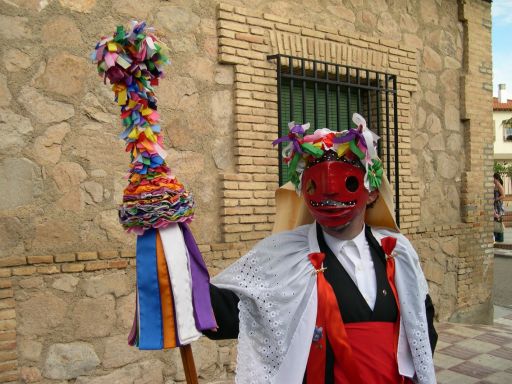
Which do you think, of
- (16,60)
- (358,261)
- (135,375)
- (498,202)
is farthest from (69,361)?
(498,202)

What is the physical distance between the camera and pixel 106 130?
13.9 feet

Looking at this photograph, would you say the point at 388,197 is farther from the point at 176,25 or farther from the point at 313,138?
the point at 176,25

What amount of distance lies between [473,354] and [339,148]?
14.3 ft

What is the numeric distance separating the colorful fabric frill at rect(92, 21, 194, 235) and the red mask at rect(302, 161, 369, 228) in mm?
540

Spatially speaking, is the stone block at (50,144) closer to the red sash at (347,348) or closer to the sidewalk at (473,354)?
the red sash at (347,348)

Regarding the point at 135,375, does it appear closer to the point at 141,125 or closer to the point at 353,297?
the point at 353,297

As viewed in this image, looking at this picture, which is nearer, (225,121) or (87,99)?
(87,99)

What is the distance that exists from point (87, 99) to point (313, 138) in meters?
2.30

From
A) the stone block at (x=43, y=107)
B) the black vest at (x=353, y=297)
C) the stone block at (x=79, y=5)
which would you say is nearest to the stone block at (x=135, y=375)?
the stone block at (x=43, y=107)

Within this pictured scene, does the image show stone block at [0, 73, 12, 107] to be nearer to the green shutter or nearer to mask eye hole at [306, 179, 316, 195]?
the green shutter

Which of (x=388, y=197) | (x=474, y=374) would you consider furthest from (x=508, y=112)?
(x=388, y=197)

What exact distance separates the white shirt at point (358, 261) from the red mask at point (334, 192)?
0.40 ft

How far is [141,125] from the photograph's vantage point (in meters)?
2.15

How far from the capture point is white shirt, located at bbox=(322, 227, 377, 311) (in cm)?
240
